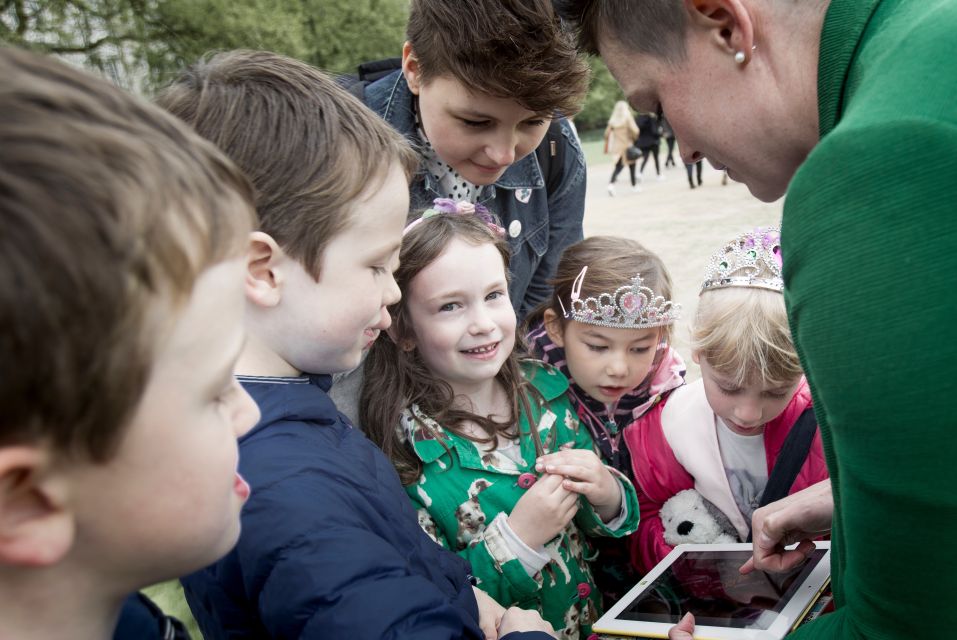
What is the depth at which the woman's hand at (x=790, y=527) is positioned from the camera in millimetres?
1912

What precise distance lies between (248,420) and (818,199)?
80 centimetres

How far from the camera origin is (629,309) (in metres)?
2.63

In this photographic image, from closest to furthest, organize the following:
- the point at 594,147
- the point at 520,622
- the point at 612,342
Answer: the point at 520,622 < the point at 612,342 < the point at 594,147

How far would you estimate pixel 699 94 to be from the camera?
162 cm

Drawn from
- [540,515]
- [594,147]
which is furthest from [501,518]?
[594,147]

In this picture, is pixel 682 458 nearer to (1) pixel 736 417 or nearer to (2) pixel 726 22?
(1) pixel 736 417

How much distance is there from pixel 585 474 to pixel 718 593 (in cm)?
44

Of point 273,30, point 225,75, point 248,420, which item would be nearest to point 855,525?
point 248,420

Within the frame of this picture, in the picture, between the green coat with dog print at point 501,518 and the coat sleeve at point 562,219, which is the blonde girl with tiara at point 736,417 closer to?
the green coat with dog print at point 501,518

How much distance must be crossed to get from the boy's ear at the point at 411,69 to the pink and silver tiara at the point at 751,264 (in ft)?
3.63

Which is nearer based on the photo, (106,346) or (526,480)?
(106,346)

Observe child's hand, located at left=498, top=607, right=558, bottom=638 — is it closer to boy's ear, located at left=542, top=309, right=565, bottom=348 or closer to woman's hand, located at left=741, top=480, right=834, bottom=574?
woman's hand, located at left=741, top=480, right=834, bottom=574

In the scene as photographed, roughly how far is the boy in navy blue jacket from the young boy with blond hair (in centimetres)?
32

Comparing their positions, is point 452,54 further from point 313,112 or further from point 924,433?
point 924,433
